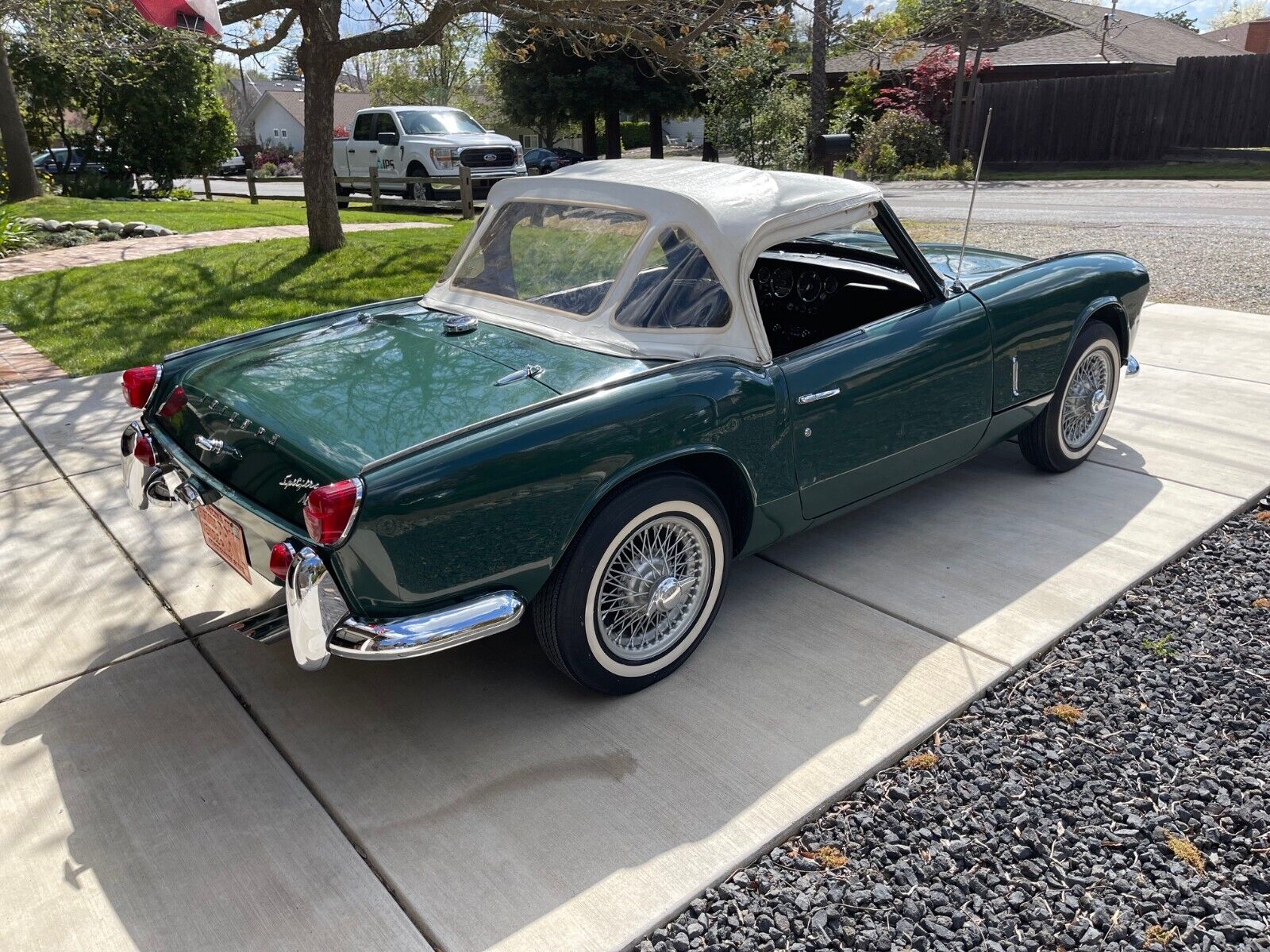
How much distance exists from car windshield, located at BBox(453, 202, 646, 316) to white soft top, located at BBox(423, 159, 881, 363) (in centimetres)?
4

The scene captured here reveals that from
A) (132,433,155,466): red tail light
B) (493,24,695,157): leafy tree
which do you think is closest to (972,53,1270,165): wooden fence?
(493,24,695,157): leafy tree

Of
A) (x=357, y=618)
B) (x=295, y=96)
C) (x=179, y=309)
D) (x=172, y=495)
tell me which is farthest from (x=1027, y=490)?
(x=295, y=96)

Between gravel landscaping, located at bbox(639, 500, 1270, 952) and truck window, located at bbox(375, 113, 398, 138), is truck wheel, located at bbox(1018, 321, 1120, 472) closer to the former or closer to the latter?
gravel landscaping, located at bbox(639, 500, 1270, 952)

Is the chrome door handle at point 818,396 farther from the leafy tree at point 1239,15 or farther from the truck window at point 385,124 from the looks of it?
the leafy tree at point 1239,15

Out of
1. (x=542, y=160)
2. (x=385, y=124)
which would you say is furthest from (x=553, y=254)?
(x=542, y=160)

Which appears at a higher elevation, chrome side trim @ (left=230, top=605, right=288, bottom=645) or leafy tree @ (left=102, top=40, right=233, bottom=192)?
leafy tree @ (left=102, top=40, right=233, bottom=192)

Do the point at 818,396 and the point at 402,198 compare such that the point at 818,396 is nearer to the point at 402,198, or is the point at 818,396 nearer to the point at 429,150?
the point at 429,150

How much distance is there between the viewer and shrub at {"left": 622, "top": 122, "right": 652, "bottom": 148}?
163ft

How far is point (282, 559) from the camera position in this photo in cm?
258

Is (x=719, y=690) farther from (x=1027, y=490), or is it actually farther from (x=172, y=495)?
(x=1027, y=490)

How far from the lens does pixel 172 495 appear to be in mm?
3336

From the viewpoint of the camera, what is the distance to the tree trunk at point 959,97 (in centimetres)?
2295

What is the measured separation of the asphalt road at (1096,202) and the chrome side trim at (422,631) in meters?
12.2

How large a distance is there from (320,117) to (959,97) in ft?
58.2
